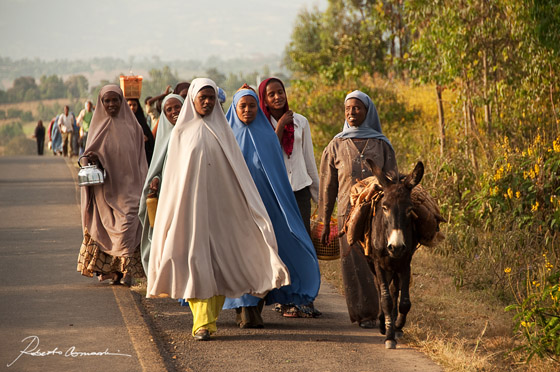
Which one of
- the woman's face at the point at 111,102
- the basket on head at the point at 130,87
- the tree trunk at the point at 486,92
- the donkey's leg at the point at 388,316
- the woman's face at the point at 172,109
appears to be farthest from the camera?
the tree trunk at the point at 486,92

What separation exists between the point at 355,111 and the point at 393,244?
157 centimetres

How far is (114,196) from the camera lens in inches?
383

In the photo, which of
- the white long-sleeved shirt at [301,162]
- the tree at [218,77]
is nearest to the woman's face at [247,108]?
the white long-sleeved shirt at [301,162]

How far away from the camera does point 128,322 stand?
300 inches

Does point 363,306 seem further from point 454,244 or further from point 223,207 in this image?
point 454,244

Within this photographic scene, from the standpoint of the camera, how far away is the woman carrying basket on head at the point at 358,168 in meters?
7.50

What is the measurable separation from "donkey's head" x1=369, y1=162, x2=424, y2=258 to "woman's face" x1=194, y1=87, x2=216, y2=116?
151 centimetres

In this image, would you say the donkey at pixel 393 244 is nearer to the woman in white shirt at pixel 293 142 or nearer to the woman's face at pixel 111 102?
the woman in white shirt at pixel 293 142

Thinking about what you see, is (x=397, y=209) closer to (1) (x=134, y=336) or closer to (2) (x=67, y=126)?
(1) (x=134, y=336)

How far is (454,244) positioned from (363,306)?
4.07 meters

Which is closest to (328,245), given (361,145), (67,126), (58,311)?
(361,145)

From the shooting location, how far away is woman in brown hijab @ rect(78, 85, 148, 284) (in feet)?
30.9

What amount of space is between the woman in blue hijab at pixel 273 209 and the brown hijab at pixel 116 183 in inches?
89.1

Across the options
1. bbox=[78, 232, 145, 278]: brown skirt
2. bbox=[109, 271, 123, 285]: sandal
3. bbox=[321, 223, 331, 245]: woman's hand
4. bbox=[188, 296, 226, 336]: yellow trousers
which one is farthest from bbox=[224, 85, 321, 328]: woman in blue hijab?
bbox=[109, 271, 123, 285]: sandal
